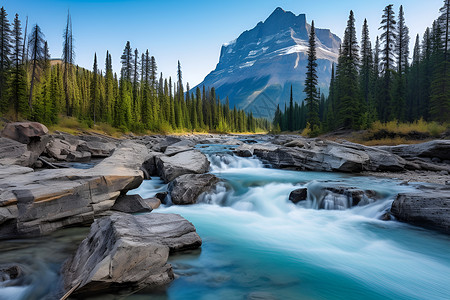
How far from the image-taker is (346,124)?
34500mm

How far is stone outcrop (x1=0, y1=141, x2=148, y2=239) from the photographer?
5870mm

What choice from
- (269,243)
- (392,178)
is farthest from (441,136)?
(269,243)

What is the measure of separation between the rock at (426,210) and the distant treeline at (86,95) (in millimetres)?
38023

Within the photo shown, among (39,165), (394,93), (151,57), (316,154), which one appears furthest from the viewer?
(151,57)

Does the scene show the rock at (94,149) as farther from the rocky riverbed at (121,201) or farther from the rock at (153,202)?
the rock at (153,202)

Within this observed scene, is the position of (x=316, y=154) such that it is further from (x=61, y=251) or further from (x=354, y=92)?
(x=354, y=92)

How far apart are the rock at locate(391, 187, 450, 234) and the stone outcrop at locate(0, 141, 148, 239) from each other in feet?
29.6

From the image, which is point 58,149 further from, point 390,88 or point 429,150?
point 390,88

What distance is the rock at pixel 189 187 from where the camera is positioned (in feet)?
31.6

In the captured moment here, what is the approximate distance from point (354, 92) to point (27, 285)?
37.8 metres

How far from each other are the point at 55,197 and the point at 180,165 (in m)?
6.93

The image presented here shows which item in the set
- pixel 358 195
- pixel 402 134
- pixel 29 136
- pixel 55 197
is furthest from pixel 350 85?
pixel 55 197

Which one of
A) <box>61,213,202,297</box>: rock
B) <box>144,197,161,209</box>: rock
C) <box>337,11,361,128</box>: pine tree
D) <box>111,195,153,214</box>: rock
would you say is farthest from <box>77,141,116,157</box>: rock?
<box>337,11,361,128</box>: pine tree

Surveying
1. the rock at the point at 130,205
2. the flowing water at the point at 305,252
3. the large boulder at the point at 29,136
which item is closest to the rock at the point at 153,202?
the flowing water at the point at 305,252
